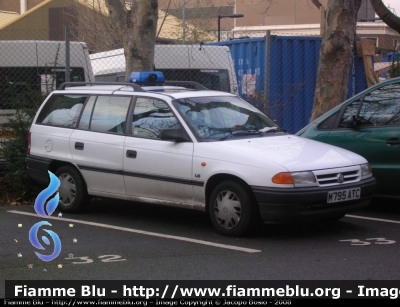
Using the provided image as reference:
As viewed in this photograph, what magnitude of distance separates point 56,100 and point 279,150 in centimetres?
348

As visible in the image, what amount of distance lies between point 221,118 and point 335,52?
4525 mm

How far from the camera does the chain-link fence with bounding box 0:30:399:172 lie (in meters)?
11.5

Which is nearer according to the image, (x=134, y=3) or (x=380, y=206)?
(x=380, y=206)

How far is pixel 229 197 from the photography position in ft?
24.1

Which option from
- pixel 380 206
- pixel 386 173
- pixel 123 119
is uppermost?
pixel 123 119

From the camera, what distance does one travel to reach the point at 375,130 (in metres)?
8.72

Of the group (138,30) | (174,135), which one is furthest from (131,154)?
(138,30)

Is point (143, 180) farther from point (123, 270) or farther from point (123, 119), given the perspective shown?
point (123, 270)

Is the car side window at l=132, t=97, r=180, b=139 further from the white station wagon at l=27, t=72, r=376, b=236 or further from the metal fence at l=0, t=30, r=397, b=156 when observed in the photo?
the metal fence at l=0, t=30, r=397, b=156

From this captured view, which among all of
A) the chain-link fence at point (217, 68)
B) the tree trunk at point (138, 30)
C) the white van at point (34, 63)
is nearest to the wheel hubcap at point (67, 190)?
the chain-link fence at point (217, 68)

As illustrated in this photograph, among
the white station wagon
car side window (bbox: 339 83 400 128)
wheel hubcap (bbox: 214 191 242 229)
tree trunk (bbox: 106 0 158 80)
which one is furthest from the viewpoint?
tree trunk (bbox: 106 0 158 80)

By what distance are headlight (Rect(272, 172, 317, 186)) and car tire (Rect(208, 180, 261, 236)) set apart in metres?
0.39

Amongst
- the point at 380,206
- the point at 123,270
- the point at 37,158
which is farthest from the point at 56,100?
the point at 380,206

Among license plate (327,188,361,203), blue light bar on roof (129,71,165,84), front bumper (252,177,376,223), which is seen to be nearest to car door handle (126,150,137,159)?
blue light bar on roof (129,71,165,84)
